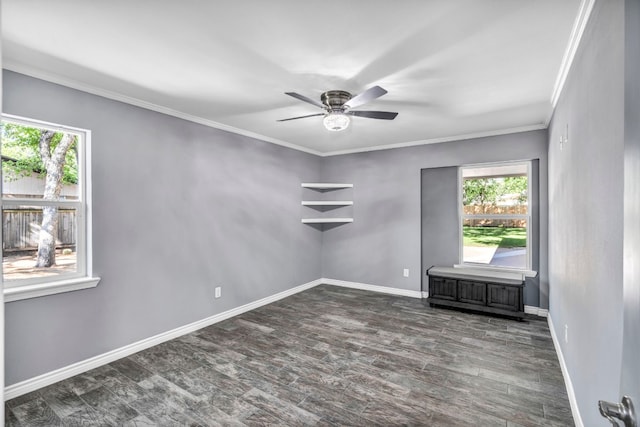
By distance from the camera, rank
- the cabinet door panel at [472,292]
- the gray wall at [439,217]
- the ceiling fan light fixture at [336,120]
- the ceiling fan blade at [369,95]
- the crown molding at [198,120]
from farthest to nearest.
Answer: the gray wall at [439,217] < the cabinet door panel at [472,292] < the ceiling fan light fixture at [336,120] < the crown molding at [198,120] < the ceiling fan blade at [369,95]

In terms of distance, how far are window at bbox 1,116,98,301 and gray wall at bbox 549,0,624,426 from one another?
356 centimetres

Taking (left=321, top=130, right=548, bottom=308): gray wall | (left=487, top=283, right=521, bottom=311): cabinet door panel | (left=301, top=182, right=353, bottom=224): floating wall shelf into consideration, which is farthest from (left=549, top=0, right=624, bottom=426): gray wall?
(left=301, top=182, right=353, bottom=224): floating wall shelf

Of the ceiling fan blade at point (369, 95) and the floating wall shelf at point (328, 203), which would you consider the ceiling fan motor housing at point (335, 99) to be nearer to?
the ceiling fan blade at point (369, 95)

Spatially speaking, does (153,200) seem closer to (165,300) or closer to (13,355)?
(165,300)

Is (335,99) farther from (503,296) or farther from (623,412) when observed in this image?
(503,296)

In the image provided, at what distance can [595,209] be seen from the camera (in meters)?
1.63

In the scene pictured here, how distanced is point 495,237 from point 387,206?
1636mm

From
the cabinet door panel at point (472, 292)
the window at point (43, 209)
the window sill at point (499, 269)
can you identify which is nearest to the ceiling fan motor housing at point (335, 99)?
the window at point (43, 209)

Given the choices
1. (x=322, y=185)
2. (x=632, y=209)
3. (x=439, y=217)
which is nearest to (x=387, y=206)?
(x=439, y=217)

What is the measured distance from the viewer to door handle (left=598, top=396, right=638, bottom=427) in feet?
2.21

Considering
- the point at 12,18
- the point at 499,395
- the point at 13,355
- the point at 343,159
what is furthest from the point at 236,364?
the point at 343,159

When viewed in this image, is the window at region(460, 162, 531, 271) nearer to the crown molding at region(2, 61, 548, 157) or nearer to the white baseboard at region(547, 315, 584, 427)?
the crown molding at region(2, 61, 548, 157)

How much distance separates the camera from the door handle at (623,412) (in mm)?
673

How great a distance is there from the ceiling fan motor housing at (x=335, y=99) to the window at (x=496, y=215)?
2.70 m
